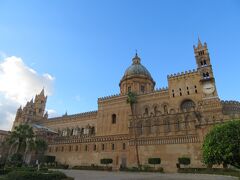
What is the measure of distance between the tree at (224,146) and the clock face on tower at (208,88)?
23.7 meters

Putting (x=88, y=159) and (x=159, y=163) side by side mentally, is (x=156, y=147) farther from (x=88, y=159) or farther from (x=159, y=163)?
(x=88, y=159)

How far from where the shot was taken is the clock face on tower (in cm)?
3966

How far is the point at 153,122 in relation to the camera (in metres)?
39.0

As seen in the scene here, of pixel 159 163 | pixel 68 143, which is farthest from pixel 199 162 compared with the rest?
pixel 68 143

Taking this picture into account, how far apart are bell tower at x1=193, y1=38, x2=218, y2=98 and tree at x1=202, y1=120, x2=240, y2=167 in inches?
931

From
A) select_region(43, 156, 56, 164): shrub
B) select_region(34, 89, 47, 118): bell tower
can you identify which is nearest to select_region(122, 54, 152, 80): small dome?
select_region(43, 156, 56, 164): shrub

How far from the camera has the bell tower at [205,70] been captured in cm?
3981

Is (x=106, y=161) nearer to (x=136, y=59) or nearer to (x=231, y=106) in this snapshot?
(x=231, y=106)

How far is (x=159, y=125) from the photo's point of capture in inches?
1501

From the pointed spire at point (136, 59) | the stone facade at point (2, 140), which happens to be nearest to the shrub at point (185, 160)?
the pointed spire at point (136, 59)

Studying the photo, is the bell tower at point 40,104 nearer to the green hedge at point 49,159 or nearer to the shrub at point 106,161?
the green hedge at point 49,159

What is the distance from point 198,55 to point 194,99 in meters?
10.3

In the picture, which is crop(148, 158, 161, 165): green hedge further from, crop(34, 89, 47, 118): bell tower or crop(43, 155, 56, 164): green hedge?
crop(34, 89, 47, 118): bell tower

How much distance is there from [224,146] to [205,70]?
28680 millimetres
